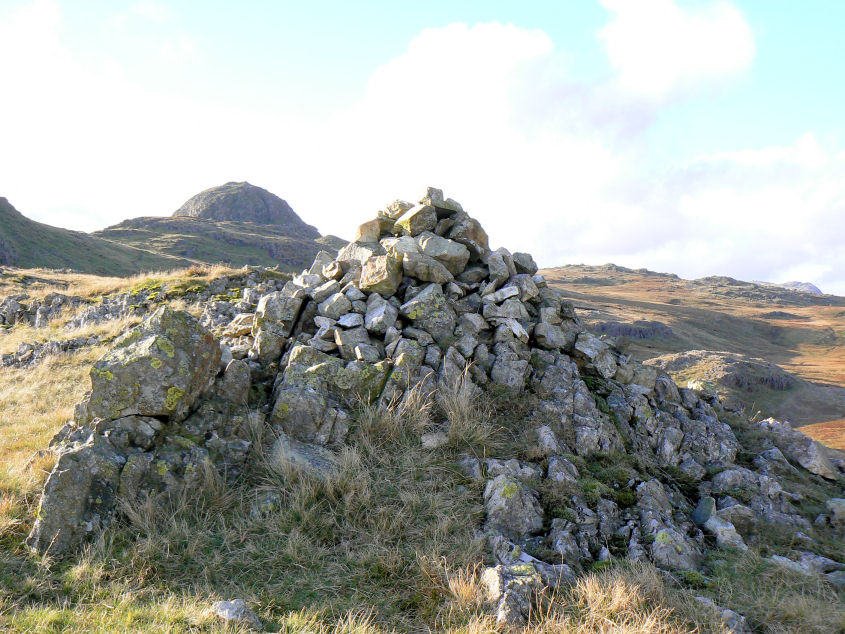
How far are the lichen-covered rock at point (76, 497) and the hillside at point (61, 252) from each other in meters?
59.8

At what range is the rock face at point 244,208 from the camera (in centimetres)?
14088

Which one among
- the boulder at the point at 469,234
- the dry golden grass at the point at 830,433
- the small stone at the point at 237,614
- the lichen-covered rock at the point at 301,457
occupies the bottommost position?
the dry golden grass at the point at 830,433

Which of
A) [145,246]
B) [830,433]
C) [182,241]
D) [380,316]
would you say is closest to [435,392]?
[380,316]

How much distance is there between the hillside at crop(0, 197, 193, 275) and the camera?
55691mm

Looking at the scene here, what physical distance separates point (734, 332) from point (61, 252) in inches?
3771

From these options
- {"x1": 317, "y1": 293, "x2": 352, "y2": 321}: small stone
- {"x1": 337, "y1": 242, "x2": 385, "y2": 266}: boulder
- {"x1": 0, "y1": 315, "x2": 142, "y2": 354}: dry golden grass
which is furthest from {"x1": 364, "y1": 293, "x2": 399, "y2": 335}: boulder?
{"x1": 0, "y1": 315, "x2": 142, "y2": 354}: dry golden grass

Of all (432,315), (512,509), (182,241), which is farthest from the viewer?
(182,241)

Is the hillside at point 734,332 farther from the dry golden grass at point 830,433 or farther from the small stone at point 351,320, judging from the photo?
the small stone at point 351,320

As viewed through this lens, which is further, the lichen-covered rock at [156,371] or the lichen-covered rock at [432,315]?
the lichen-covered rock at [432,315]

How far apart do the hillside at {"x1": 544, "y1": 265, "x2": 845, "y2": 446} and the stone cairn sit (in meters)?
2.31

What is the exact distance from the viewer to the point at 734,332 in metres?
76.1

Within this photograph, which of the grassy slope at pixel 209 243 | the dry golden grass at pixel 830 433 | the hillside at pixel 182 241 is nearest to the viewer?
the dry golden grass at pixel 830 433

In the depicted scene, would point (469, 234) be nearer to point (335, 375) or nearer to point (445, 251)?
point (445, 251)

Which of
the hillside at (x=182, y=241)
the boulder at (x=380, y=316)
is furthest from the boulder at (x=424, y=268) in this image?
the hillside at (x=182, y=241)
